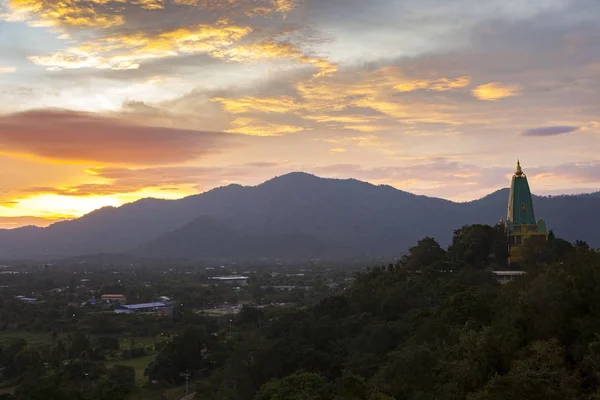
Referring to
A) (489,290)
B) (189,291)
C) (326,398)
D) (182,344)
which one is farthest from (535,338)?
(189,291)

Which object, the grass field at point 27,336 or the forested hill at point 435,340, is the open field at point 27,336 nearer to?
the grass field at point 27,336

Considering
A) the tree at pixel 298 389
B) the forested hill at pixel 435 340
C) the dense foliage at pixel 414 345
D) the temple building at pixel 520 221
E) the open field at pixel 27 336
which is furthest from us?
the open field at pixel 27 336

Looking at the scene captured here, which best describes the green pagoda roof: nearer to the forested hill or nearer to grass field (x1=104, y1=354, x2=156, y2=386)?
the forested hill

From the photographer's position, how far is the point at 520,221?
39750mm

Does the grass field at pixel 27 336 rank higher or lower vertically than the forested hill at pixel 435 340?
lower

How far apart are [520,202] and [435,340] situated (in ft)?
63.9

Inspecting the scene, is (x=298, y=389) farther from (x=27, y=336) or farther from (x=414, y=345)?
(x=27, y=336)

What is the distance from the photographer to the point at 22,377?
36.5 m

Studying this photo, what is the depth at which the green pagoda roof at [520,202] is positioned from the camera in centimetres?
3988

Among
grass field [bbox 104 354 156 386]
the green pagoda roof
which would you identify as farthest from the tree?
the green pagoda roof

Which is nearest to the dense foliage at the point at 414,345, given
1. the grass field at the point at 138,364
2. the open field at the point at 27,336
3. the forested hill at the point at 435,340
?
the forested hill at the point at 435,340

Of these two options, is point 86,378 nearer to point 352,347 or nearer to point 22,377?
point 22,377

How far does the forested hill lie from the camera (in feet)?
55.9

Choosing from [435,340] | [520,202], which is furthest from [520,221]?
[435,340]
